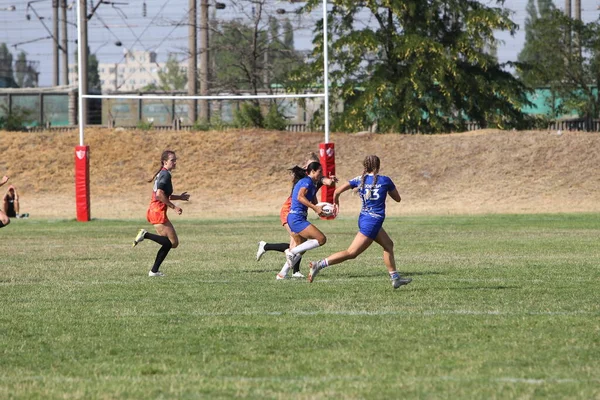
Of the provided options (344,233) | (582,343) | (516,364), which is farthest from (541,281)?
(344,233)

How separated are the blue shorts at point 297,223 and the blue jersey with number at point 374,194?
1.60 m

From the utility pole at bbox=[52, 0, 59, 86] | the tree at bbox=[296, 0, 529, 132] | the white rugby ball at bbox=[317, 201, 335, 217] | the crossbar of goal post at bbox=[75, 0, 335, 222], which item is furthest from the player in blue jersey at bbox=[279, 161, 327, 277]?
the utility pole at bbox=[52, 0, 59, 86]

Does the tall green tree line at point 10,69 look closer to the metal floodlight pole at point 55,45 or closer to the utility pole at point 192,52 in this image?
the metal floodlight pole at point 55,45

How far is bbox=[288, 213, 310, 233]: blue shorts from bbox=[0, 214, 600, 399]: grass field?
29.2 inches

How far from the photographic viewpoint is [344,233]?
24.7 metres

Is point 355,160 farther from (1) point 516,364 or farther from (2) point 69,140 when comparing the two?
(1) point 516,364

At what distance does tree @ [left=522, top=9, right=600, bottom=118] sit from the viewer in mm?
48969

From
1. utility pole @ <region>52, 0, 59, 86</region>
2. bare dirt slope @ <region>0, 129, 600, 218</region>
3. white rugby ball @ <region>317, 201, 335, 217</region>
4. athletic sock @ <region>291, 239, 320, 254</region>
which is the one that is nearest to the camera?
white rugby ball @ <region>317, 201, 335, 217</region>

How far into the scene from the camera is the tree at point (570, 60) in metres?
49.0

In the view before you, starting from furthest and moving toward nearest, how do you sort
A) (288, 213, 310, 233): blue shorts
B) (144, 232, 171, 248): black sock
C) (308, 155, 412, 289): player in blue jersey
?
(144, 232, 171, 248): black sock < (288, 213, 310, 233): blue shorts < (308, 155, 412, 289): player in blue jersey

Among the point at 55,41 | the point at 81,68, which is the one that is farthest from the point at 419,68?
the point at 55,41

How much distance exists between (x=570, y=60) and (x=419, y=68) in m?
9.93

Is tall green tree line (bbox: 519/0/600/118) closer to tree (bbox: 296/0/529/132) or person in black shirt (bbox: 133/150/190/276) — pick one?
tree (bbox: 296/0/529/132)

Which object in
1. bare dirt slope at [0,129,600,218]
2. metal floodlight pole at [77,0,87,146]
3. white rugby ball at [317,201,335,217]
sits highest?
metal floodlight pole at [77,0,87,146]
